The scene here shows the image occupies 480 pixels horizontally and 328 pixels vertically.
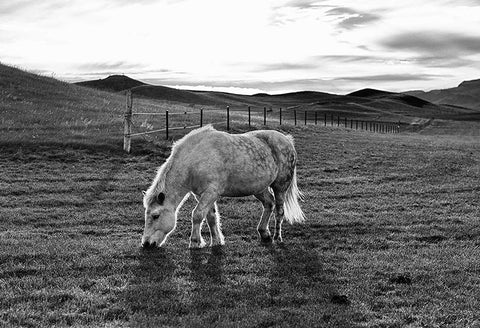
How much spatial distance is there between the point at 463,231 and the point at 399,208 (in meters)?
3.12

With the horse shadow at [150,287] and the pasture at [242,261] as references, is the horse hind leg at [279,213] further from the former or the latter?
the horse shadow at [150,287]

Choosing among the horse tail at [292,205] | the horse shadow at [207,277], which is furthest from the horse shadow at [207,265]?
the horse tail at [292,205]

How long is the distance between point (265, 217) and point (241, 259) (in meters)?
1.79

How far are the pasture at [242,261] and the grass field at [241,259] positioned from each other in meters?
0.03

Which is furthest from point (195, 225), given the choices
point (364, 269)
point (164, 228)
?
point (364, 269)

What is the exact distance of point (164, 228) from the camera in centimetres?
911

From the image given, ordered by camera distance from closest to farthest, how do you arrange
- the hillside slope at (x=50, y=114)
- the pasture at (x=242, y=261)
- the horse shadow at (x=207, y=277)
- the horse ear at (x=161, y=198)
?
the pasture at (x=242, y=261) < the horse shadow at (x=207, y=277) < the horse ear at (x=161, y=198) < the hillside slope at (x=50, y=114)

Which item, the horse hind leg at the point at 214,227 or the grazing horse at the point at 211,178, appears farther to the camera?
the horse hind leg at the point at 214,227

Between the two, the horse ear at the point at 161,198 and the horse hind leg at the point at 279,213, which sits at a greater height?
the horse ear at the point at 161,198

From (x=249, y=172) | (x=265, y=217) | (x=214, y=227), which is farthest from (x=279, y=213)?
(x=214, y=227)

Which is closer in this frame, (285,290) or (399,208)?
(285,290)

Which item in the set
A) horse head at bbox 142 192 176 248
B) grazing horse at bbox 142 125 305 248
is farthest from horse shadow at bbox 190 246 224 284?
horse head at bbox 142 192 176 248

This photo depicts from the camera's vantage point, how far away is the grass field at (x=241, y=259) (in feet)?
21.1

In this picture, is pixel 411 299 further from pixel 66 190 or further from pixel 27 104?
pixel 27 104
